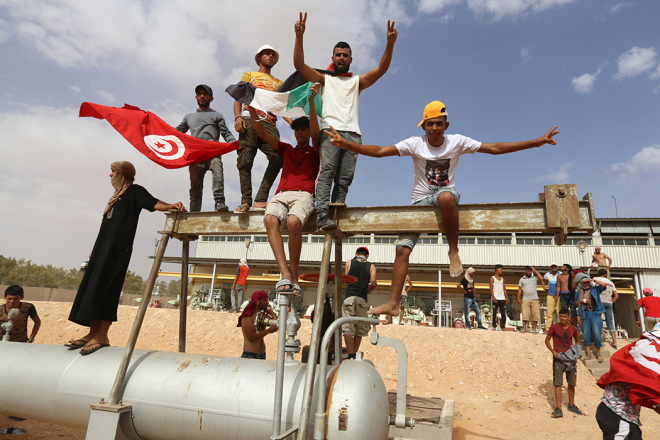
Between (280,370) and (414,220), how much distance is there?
201cm

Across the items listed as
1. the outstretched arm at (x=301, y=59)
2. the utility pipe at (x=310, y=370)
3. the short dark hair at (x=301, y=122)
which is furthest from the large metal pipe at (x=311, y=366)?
the outstretched arm at (x=301, y=59)

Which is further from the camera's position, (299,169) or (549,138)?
(299,169)

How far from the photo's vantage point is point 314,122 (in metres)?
4.16

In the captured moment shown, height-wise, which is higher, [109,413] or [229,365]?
[229,365]

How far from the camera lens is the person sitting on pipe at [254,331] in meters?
5.68

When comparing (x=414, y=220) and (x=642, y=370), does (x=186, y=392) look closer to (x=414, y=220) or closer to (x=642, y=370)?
(x=414, y=220)

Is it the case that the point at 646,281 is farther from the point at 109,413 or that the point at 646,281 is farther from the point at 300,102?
the point at 109,413

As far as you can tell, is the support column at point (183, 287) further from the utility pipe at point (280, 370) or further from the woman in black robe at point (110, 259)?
the utility pipe at point (280, 370)

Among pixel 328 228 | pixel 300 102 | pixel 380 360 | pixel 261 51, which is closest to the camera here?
pixel 328 228

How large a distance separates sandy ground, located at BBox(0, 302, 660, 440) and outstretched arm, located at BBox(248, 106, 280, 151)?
5.61 metres

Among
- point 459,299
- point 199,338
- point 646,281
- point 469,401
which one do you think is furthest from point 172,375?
point 646,281

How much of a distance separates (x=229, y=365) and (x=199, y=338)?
11.7m

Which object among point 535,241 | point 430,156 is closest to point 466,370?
point 430,156

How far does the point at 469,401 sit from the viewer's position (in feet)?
28.8
